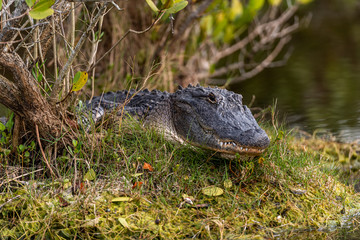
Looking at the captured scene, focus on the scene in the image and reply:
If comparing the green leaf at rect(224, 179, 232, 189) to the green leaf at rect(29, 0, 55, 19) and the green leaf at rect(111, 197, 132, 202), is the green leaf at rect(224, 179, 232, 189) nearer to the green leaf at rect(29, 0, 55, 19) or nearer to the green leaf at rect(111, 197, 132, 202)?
the green leaf at rect(111, 197, 132, 202)

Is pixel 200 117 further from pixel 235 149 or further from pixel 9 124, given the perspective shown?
pixel 9 124

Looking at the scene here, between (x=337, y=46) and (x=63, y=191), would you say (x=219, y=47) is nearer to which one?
(x=337, y=46)

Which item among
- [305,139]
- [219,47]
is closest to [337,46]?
[219,47]

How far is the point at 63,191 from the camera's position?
Result: 3.41m

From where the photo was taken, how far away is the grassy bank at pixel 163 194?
326 cm

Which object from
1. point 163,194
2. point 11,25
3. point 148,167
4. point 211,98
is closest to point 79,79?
point 11,25

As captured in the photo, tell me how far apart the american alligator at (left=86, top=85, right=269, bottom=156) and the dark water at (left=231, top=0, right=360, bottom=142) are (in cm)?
164

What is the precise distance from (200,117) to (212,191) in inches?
31.9

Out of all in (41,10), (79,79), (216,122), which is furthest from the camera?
(216,122)

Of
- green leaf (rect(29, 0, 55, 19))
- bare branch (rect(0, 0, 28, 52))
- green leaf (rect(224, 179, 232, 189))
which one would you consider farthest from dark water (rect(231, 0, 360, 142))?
green leaf (rect(29, 0, 55, 19))

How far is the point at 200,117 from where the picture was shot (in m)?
4.20

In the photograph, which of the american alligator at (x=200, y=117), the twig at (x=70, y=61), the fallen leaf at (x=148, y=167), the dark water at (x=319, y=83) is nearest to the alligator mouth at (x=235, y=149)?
the american alligator at (x=200, y=117)

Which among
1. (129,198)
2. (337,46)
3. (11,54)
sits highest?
(11,54)

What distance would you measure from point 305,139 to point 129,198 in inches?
117
